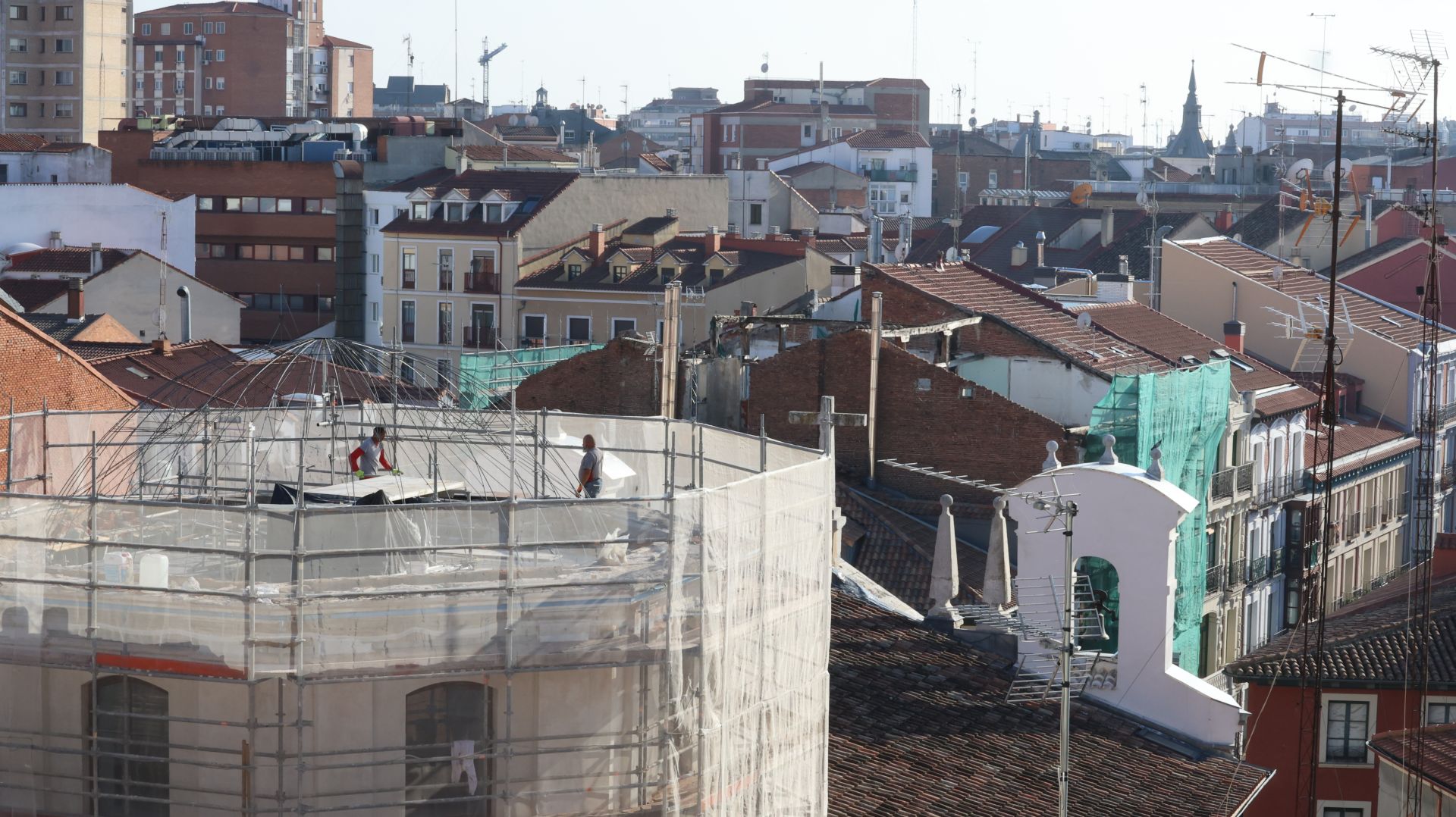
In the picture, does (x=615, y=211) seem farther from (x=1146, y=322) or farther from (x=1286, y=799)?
(x=1286, y=799)

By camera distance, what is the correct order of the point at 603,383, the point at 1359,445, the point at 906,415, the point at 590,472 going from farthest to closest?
1. the point at 1359,445
2. the point at 603,383
3. the point at 906,415
4. the point at 590,472

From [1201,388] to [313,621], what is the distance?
2213 centimetres

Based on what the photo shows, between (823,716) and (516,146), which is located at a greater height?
(516,146)

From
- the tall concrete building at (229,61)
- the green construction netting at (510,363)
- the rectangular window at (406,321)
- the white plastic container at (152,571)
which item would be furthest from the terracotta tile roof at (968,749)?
the tall concrete building at (229,61)

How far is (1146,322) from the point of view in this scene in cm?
3816

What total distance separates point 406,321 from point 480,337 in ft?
14.8

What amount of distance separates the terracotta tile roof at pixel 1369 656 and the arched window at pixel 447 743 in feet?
45.5

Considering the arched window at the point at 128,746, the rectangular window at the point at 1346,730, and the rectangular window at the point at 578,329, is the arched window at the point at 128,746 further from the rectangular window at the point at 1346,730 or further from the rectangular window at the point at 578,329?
the rectangular window at the point at 578,329

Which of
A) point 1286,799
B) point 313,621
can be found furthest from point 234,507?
point 1286,799

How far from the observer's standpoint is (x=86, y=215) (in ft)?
205

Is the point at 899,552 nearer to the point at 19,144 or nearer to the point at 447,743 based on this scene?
the point at 447,743

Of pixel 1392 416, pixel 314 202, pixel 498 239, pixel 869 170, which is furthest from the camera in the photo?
pixel 869 170

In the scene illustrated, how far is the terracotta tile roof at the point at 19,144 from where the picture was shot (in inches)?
2697

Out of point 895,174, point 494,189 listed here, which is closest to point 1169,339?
point 494,189
